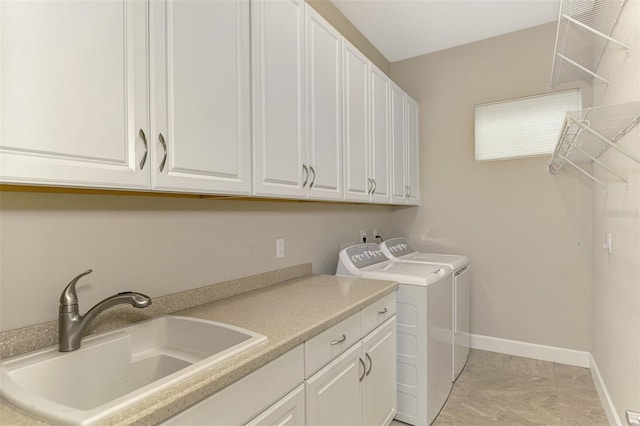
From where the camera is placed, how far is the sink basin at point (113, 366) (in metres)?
0.77

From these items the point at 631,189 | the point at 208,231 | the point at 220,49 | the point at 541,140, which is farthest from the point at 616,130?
the point at 208,231

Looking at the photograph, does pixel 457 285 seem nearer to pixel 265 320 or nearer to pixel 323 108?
pixel 323 108

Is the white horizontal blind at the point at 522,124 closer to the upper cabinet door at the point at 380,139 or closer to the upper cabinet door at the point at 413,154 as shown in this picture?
the upper cabinet door at the point at 413,154

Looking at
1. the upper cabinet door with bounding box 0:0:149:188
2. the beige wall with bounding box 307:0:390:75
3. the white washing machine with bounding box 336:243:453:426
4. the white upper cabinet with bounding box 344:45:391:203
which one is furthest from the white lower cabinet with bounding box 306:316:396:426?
the beige wall with bounding box 307:0:390:75

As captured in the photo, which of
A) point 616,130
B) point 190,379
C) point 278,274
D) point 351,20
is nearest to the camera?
point 190,379

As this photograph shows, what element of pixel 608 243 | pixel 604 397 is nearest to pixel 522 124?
pixel 608 243

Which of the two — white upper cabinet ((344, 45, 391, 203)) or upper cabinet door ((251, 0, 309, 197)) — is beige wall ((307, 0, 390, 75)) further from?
upper cabinet door ((251, 0, 309, 197))

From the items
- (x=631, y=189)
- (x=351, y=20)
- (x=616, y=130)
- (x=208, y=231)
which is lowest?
(x=208, y=231)

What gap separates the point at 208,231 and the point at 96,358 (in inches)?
28.1

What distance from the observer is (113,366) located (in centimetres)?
115

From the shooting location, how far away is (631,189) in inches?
65.4

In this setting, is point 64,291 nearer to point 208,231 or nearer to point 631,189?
point 208,231

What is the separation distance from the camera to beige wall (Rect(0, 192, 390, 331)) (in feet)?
3.43

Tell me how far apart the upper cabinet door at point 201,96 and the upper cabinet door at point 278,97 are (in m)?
0.06
